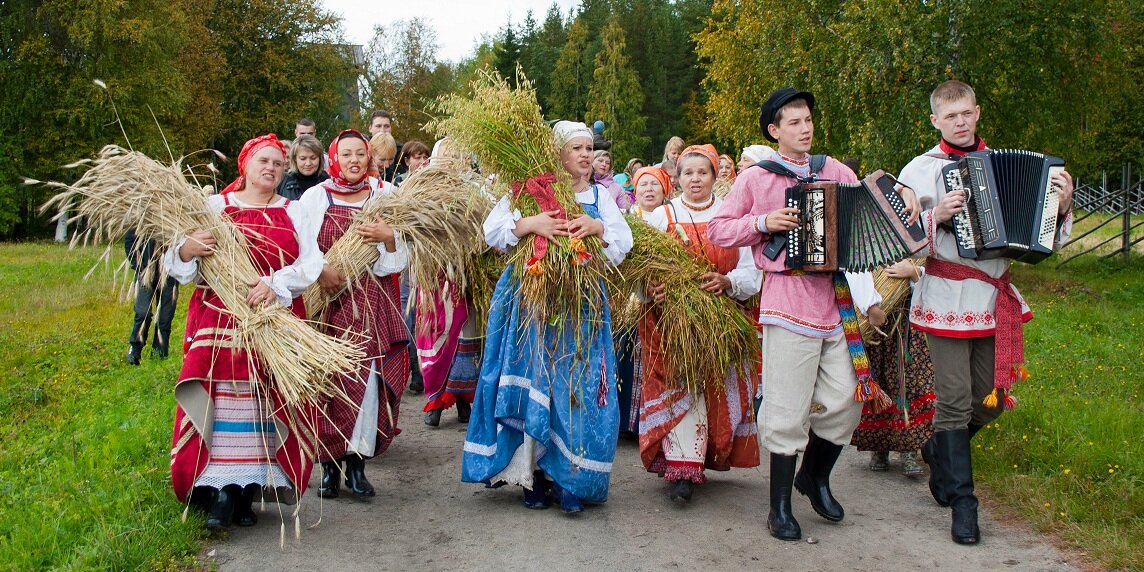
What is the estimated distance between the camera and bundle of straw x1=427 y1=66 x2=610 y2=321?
15.5ft

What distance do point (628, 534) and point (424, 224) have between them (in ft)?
6.01

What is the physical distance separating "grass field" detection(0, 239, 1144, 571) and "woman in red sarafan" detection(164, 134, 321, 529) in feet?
0.73

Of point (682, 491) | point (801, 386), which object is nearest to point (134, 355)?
point (682, 491)

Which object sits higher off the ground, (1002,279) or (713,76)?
(713,76)

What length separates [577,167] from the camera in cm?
505

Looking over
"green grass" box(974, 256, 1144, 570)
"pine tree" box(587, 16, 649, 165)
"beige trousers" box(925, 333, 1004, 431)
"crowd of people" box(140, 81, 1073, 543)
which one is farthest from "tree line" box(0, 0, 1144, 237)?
"green grass" box(974, 256, 1144, 570)

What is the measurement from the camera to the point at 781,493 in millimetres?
4586

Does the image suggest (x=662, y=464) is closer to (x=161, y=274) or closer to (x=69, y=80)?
(x=161, y=274)

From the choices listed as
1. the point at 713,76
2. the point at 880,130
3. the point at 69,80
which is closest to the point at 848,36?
the point at 880,130

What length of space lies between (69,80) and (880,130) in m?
25.9

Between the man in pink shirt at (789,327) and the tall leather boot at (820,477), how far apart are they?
0.05m

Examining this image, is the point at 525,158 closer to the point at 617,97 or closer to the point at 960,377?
the point at 960,377

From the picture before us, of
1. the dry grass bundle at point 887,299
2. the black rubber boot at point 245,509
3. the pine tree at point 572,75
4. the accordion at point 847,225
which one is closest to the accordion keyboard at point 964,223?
the accordion at point 847,225

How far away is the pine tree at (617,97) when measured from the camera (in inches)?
1925
